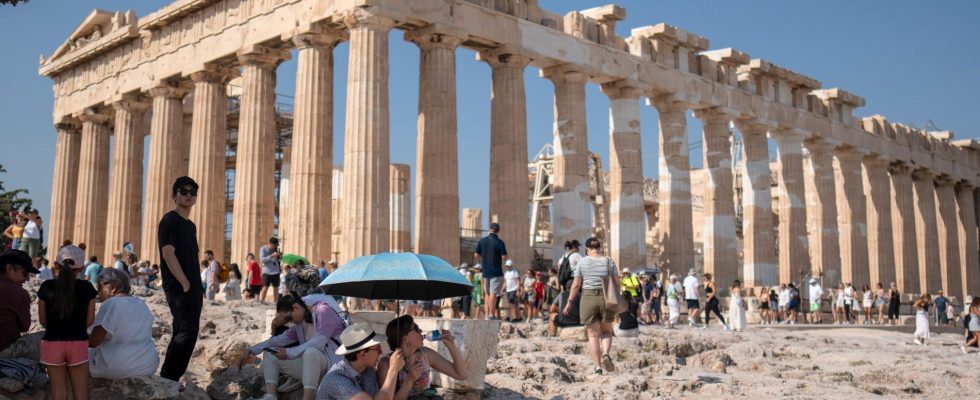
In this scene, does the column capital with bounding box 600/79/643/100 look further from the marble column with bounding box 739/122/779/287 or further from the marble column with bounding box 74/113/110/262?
the marble column with bounding box 74/113/110/262

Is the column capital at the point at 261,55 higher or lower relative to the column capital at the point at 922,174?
higher

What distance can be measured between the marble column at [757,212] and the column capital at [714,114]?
174 cm

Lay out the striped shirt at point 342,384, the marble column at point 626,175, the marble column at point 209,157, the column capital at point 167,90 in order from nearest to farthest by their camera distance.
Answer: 1. the striped shirt at point 342,384
2. the marble column at point 209,157
3. the column capital at point 167,90
4. the marble column at point 626,175

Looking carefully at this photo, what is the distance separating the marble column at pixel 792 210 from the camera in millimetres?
42094

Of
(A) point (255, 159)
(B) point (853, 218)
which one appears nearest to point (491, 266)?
(A) point (255, 159)

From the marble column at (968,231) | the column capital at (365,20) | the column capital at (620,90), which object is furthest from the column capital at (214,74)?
the marble column at (968,231)

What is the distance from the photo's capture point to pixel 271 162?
30.7 meters

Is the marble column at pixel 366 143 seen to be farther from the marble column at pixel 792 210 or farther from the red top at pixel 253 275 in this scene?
the marble column at pixel 792 210

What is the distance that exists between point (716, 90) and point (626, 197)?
659 cm

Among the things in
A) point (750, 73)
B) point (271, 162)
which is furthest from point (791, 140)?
point (271, 162)

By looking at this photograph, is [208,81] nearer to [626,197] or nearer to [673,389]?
[626,197]

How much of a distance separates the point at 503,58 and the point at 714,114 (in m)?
11.4

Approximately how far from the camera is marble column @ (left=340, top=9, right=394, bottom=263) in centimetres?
2645

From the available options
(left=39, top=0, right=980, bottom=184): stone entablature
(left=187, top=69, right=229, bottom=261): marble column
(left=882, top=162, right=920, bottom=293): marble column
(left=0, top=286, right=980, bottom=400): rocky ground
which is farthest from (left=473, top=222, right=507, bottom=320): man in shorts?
(left=882, top=162, right=920, bottom=293): marble column
